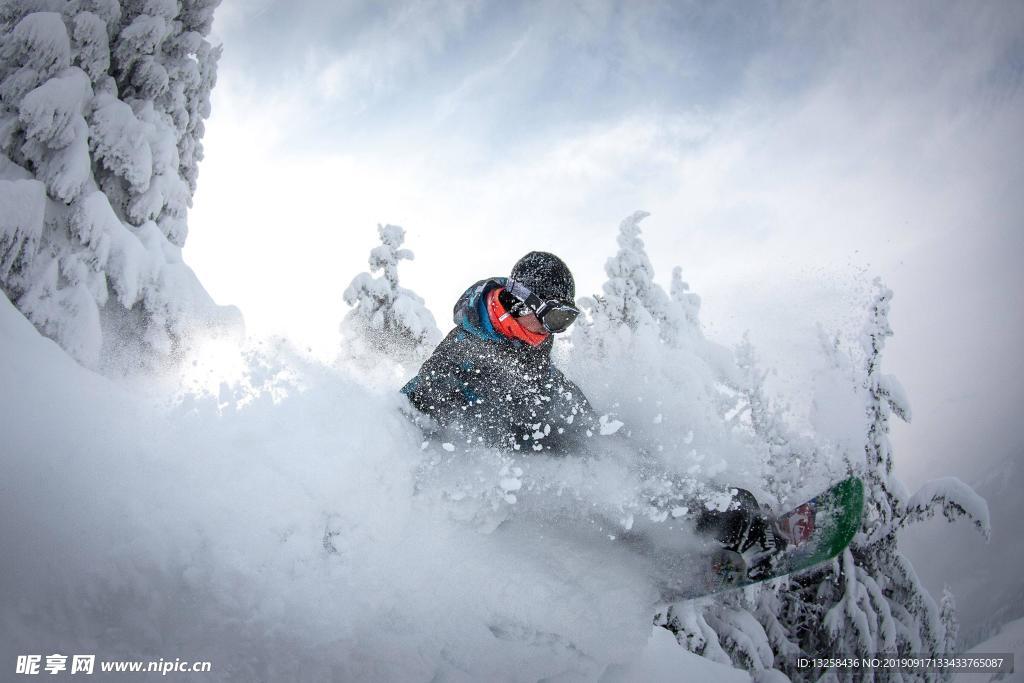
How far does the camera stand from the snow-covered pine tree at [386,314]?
12016 millimetres

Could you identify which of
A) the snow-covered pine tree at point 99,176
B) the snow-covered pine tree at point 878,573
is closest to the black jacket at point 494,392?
the snow-covered pine tree at point 99,176

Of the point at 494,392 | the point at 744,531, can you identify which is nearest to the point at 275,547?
the point at 494,392

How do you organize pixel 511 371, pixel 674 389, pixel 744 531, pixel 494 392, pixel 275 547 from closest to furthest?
pixel 275 547 < pixel 744 531 < pixel 494 392 < pixel 511 371 < pixel 674 389

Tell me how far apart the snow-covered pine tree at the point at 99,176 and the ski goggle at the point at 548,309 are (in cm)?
393

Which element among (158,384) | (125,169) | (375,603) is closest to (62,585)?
(375,603)

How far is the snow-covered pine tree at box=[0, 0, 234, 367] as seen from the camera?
4.73 meters

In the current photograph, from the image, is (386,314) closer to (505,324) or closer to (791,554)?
(505,324)

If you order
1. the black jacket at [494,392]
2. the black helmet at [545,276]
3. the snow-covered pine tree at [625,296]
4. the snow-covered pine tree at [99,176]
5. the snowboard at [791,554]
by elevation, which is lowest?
the snowboard at [791,554]

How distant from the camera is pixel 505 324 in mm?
3744

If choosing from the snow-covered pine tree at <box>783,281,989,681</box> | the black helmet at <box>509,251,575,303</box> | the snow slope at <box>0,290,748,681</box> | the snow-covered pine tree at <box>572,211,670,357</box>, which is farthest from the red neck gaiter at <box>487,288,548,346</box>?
the snow-covered pine tree at <box>572,211,670,357</box>

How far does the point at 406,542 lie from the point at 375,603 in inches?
13.5

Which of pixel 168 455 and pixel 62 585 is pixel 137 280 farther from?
pixel 62 585

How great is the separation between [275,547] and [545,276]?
2572mm

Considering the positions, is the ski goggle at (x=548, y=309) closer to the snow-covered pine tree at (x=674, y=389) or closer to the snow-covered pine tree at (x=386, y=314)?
the snow-covered pine tree at (x=674, y=389)
